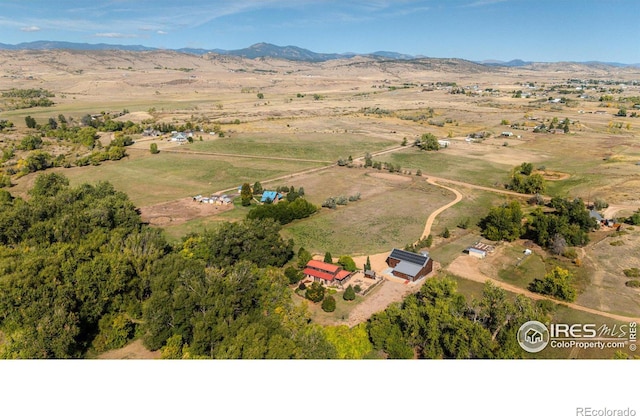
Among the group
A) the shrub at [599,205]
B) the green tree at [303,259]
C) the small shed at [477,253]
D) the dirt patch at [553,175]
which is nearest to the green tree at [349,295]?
the green tree at [303,259]

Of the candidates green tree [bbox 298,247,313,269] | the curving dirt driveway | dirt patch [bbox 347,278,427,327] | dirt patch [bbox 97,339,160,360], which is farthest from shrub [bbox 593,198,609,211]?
dirt patch [bbox 97,339,160,360]

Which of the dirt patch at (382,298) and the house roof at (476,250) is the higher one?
the house roof at (476,250)

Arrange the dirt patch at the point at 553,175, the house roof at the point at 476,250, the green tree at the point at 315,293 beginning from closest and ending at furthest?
the green tree at the point at 315,293, the house roof at the point at 476,250, the dirt patch at the point at 553,175

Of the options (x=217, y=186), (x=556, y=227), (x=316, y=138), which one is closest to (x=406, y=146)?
(x=316, y=138)

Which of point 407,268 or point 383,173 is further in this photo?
point 383,173

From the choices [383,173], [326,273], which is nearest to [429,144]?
[383,173]

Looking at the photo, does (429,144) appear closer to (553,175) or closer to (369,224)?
(553,175)

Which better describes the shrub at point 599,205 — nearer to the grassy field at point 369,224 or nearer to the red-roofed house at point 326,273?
the grassy field at point 369,224
